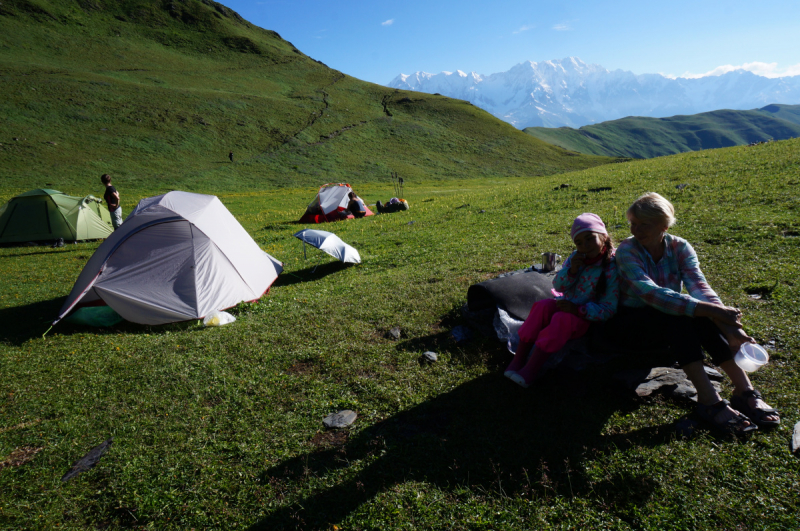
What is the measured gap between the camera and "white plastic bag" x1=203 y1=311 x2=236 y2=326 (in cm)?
836

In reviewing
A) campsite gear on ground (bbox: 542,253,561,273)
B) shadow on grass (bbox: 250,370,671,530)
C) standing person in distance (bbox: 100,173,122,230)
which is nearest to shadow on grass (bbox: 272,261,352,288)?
campsite gear on ground (bbox: 542,253,561,273)

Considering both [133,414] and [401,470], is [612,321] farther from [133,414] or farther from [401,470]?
[133,414]

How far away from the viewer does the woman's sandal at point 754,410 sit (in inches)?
160

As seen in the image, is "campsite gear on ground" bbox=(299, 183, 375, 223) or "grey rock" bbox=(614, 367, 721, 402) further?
"campsite gear on ground" bbox=(299, 183, 375, 223)

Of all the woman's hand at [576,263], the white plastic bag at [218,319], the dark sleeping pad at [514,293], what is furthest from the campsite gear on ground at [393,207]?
the woman's hand at [576,263]

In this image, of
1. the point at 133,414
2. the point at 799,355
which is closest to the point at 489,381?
the point at 799,355

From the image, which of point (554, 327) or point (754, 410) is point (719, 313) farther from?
point (554, 327)

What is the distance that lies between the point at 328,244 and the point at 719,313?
346 inches

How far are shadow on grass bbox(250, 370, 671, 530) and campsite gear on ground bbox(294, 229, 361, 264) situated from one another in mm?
6556

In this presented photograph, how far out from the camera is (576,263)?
16.3 ft

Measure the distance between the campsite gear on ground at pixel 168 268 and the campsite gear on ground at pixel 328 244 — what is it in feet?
6.13

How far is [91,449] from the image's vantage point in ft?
16.0

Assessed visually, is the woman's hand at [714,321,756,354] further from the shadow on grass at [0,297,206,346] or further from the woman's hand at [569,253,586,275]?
the shadow on grass at [0,297,206,346]

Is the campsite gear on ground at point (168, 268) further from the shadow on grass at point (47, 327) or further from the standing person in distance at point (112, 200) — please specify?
the standing person in distance at point (112, 200)
